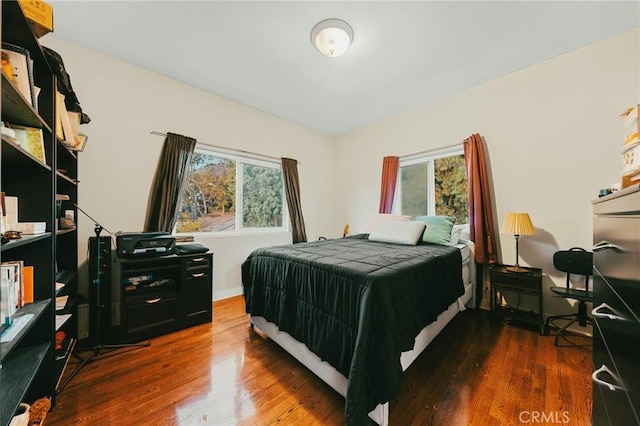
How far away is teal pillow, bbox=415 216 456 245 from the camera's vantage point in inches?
102

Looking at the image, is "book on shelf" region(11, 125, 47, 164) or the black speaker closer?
"book on shelf" region(11, 125, 47, 164)

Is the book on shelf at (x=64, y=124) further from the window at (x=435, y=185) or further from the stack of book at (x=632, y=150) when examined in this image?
the window at (x=435, y=185)

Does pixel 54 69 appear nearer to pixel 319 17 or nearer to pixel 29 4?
pixel 29 4

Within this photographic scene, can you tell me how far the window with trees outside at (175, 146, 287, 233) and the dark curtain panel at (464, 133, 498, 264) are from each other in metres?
2.67

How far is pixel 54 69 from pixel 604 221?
288 centimetres

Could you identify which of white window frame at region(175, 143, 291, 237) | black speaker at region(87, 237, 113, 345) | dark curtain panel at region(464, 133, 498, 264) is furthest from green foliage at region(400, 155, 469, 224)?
black speaker at region(87, 237, 113, 345)

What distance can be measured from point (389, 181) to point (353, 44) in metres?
1.93

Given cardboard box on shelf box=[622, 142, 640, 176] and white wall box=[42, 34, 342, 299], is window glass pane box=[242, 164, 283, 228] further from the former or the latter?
cardboard box on shelf box=[622, 142, 640, 176]

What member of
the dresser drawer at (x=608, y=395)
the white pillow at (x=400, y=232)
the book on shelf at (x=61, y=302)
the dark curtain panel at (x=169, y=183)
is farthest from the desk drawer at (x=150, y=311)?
the dresser drawer at (x=608, y=395)

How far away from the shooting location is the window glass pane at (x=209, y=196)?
2.96 metres

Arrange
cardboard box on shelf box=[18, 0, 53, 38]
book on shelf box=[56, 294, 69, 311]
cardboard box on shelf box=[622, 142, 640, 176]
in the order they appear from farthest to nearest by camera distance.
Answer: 1. book on shelf box=[56, 294, 69, 311]
2. cardboard box on shelf box=[18, 0, 53, 38]
3. cardboard box on shelf box=[622, 142, 640, 176]

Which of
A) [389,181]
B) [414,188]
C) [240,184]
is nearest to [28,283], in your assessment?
[240,184]

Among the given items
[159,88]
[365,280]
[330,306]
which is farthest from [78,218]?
[365,280]

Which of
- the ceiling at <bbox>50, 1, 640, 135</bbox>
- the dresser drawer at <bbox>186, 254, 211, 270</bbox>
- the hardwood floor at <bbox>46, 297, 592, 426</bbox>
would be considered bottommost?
the hardwood floor at <bbox>46, 297, 592, 426</bbox>
